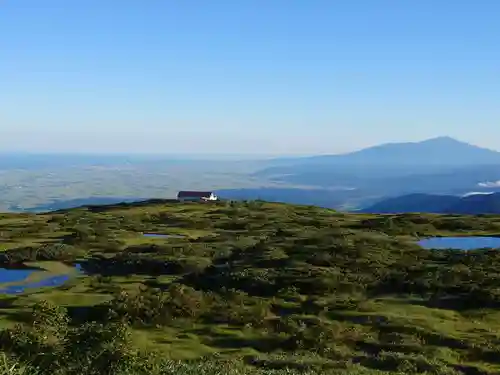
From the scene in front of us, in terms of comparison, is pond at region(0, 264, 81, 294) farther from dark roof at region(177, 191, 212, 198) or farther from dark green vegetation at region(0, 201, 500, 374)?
dark roof at region(177, 191, 212, 198)

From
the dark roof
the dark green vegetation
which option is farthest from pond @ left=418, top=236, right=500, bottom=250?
the dark roof

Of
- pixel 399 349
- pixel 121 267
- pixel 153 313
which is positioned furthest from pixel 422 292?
pixel 121 267

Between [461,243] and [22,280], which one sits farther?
[461,243]

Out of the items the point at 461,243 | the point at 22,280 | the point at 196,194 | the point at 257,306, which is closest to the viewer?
the point at 257,306

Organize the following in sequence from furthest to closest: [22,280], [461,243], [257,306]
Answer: [461,243], [22,280], [257,306]

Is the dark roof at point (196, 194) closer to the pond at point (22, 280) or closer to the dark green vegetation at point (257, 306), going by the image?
the dark green vegetation at point (257, 306)

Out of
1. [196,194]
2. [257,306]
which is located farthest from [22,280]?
[196,194]

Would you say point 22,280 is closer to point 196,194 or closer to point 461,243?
point 461,243
